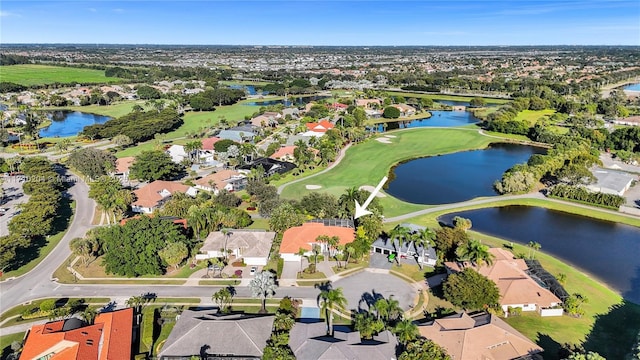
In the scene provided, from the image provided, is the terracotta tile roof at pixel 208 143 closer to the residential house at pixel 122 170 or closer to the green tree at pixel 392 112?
the residential house at pixel 122 170

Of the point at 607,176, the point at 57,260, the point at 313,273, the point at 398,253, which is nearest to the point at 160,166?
the point at 57,260

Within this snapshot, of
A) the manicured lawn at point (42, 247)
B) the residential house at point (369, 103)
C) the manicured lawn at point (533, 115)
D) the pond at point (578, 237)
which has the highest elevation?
the residential house at point (369, 103)

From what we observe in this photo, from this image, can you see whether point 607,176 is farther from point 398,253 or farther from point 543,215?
point 398,253

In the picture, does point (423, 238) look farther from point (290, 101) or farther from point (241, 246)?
point (290, 101)

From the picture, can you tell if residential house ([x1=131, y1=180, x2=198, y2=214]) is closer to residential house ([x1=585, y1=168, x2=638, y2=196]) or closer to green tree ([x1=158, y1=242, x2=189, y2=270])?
green tree ([x1=158, y1=242, x2=189, y2=270])

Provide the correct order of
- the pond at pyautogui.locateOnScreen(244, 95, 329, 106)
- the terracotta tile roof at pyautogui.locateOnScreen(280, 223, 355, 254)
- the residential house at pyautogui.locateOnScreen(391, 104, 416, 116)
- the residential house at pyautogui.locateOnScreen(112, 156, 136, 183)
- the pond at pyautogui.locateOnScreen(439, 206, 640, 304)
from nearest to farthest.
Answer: the pond at pyautogui.locateOnScreen(439, 206, 640, 304)
the terracotta tile roof at pyautogui.locateOnScreen(280, 223, 355, 254)
the residential house at pyautogui.locateOnScreen(112, 156, 136, 183)
the residential house at pyautogui.locateOnScreen(391, 104, 416, 116)
the pond at pyautogui.locateOnScreen(244, 95, 329, 106)

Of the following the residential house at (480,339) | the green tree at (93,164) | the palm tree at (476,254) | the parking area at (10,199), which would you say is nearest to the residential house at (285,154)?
the green tree at (93,164)

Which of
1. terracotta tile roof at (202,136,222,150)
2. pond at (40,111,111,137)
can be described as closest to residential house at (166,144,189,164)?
terracotta tile roof at (202,136,222,150)
